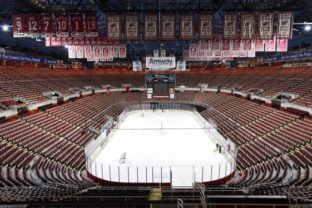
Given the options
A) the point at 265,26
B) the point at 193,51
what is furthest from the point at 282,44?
the point at 193,51

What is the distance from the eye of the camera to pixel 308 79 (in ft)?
84.6

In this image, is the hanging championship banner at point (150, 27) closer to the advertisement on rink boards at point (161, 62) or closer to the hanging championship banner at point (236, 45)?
the advertisement on rink boards at point (161, 62)

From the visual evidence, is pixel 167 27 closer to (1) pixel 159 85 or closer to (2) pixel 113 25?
(2) pixel 113 25

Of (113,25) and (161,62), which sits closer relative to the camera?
(113,25)

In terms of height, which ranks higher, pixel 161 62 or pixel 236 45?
pixel 236 45

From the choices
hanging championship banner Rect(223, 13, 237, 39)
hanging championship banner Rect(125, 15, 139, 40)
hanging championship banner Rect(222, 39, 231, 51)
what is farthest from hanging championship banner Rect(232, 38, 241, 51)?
hanging championship banner Rect(125, 15, 139, 40)

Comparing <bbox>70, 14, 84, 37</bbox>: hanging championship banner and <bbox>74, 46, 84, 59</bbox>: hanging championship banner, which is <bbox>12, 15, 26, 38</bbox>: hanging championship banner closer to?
<bbox>70, 14, 84, 37</bbox>: hanging championship banner

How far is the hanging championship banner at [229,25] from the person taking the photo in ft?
50.6

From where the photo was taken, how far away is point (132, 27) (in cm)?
1542

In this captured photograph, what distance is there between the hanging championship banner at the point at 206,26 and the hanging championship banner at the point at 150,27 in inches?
107

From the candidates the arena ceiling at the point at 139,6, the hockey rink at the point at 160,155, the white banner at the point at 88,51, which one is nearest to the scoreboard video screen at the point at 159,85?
the hockey rink at the point at 160,155

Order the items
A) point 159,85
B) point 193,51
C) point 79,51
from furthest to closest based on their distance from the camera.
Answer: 1. point 159,85
2. point 79,51
3. point 193,51

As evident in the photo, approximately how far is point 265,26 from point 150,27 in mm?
6797

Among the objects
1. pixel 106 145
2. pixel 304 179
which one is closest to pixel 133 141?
pixel 106 145
